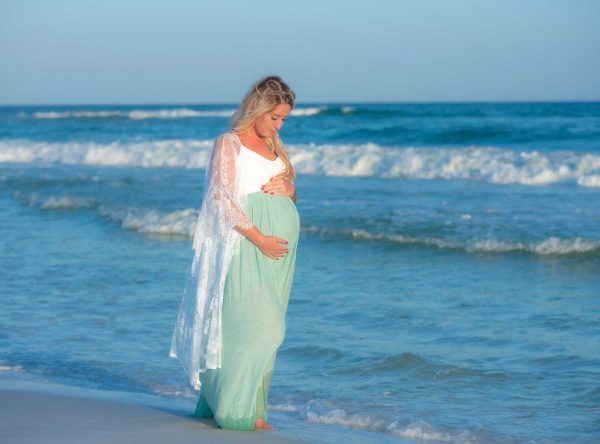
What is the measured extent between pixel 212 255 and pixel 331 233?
21.8ft

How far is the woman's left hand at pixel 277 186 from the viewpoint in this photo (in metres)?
4.40

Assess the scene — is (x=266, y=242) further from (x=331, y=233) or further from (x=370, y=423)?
(x=331, y=233)

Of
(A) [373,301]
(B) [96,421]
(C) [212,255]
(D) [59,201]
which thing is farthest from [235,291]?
(D) [59,201]

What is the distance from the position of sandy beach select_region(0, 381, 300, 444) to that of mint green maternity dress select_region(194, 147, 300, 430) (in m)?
0.14

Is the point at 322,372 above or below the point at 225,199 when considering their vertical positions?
below

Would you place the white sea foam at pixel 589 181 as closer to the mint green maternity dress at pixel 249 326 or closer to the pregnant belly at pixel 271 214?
the pregnant belly at pixel 271 214

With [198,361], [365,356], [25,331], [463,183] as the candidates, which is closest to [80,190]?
[463,183]

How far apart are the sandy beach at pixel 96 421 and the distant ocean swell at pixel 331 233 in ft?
18.5

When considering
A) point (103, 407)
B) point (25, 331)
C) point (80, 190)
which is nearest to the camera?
point (103, 407)

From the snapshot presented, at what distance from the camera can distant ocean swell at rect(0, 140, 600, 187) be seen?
1792 centimetres

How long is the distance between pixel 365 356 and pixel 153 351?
143 centimetres

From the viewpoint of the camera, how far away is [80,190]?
54.1ft

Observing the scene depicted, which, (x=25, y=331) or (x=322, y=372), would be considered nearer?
(x=322, y=372)

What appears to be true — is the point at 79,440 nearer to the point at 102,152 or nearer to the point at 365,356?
the point at 365,356
